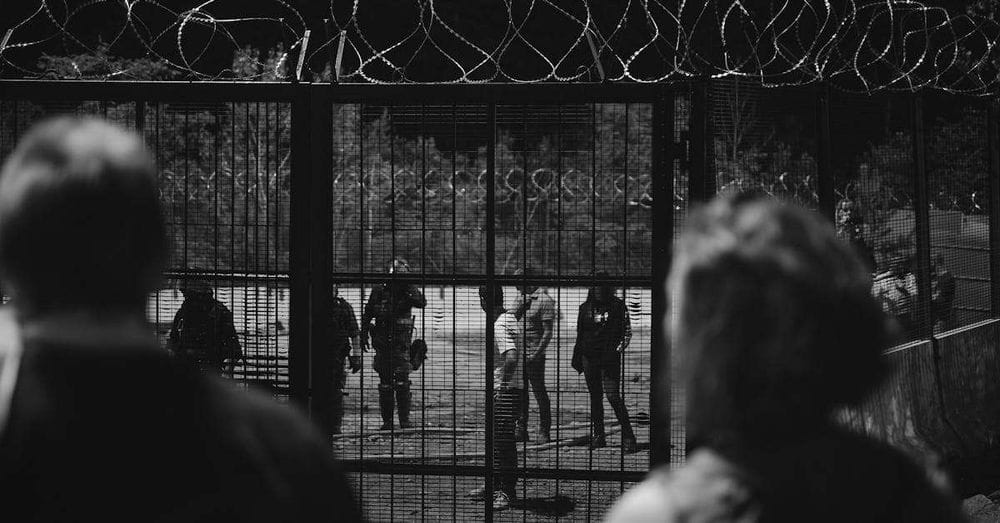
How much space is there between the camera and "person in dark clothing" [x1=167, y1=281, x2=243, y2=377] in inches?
213

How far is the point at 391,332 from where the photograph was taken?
564cm

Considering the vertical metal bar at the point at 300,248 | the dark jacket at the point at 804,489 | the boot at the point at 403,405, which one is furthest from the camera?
the boot at the point at 403,405

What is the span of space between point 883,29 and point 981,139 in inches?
612

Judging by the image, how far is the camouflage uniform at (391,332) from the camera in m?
5.61

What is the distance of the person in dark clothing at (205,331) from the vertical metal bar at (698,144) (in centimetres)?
220

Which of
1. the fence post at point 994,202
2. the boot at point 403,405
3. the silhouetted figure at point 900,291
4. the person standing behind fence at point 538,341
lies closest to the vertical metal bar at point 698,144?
the person standing behind fence at point 538,341

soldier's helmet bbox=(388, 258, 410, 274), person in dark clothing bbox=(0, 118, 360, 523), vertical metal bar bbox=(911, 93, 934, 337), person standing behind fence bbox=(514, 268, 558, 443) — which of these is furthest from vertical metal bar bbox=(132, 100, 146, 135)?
vertical metal bar bbox=(911, 93, 934, 337)

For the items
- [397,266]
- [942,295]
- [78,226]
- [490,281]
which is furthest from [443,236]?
[942,295]

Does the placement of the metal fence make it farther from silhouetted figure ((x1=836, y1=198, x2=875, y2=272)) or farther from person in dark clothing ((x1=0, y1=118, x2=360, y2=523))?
person in dark clothing ((x1=0, y1=118, x2=360, y2=523))

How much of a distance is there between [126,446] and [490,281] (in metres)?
3.93

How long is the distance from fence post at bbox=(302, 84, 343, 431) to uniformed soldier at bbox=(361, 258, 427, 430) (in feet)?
0.96

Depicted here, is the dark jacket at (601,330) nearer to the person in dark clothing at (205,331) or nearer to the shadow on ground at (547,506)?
the shadow on ground at (547,506)

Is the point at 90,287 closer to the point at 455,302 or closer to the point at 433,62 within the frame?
the point at 455,302

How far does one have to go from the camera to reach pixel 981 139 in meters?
8.99
